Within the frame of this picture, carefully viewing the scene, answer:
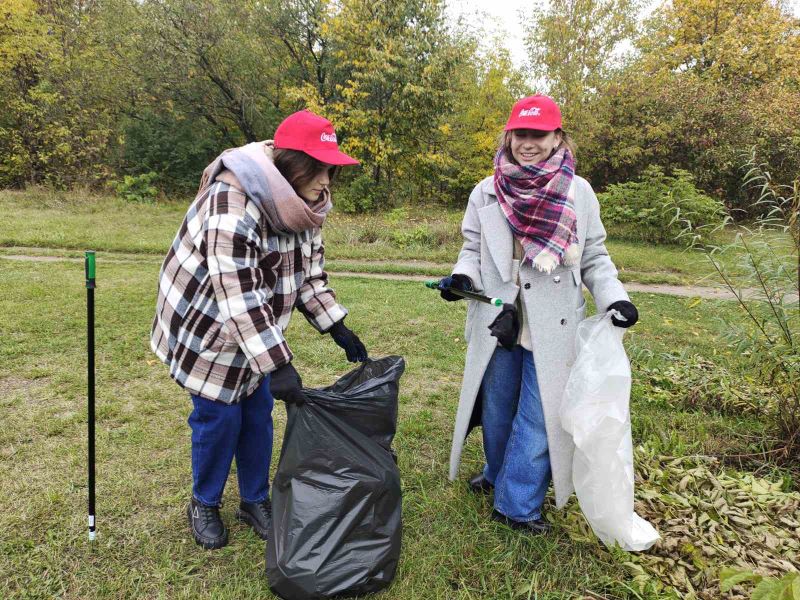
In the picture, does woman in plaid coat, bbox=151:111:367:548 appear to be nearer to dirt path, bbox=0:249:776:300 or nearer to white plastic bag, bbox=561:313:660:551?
white plastic bag, bbox=561:313:660:551

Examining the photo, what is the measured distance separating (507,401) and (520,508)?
1.53 feet

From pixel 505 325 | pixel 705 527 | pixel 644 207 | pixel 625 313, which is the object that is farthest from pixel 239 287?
pixel 644 207

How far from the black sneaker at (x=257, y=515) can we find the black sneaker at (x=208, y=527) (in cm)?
12

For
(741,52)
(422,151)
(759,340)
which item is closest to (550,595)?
(759,340)

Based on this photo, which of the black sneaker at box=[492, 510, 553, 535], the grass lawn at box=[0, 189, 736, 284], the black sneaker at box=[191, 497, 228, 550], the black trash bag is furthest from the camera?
the grass lawn at box=[0, 189, 736, 284]

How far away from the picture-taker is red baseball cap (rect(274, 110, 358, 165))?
187 cm

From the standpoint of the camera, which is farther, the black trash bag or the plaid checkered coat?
the black trash bag

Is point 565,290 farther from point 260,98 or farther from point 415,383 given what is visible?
point 260,98

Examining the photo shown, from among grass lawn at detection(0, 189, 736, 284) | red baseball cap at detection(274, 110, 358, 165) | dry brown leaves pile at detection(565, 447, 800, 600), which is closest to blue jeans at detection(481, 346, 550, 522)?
dry brown leaves pile at detection(565, 447, 800, 600)

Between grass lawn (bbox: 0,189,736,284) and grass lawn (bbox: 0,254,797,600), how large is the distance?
394 cm

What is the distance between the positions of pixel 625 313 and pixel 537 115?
0.84 meters

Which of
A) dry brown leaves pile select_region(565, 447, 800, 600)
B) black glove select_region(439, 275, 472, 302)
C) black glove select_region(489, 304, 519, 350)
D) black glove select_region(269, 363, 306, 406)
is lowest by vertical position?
dry brown leaves pile select_region(565, 447, 800, 600)

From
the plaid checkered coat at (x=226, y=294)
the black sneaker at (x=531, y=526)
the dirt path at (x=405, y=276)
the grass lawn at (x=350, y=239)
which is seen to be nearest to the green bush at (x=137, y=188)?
the grass lawn at (x=350, y=239)

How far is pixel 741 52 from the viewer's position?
658 inches
